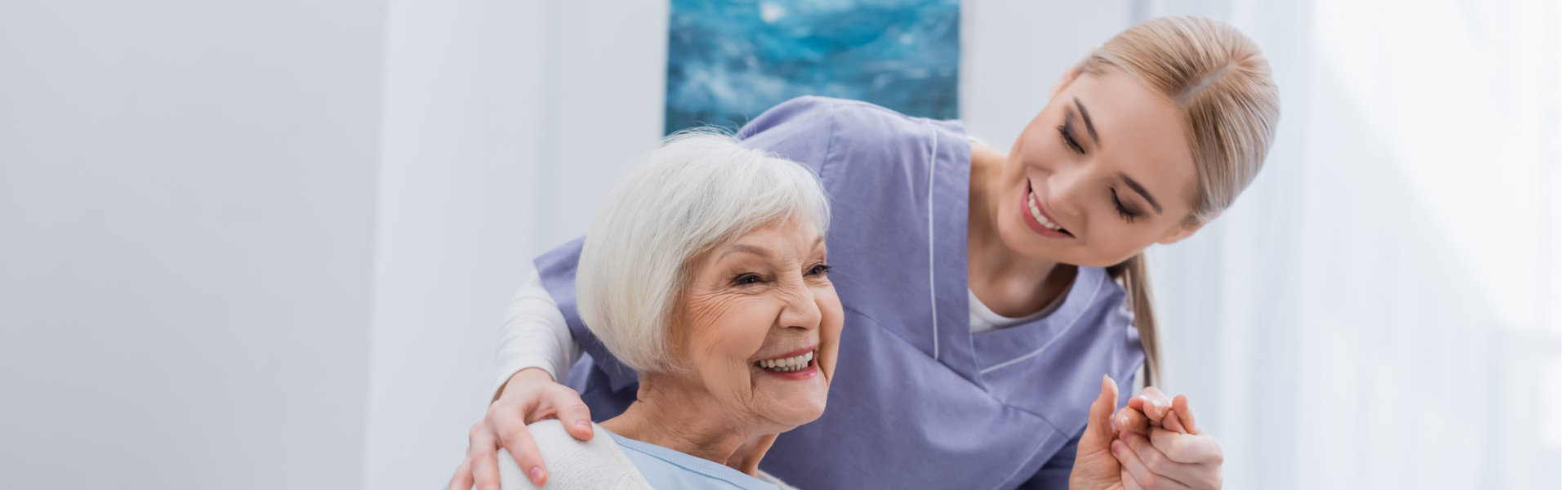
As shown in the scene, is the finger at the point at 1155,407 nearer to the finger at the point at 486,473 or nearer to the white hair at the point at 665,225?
the white hair at the point at 665,225

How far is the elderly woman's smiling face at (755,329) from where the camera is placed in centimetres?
98

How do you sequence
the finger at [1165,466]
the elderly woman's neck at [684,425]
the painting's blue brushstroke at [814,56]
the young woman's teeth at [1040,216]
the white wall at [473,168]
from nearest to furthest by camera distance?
the elderly woman's neck at [684,425] < the finger at [1165,466] < the young woman's teeth at [1040,216] < the white wall at [473,168] < the painting's blue brushstroke at [814,56]

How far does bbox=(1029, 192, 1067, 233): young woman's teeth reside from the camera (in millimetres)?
1288

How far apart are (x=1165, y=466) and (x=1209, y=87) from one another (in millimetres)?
443

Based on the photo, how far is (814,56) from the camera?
2488 millimetres

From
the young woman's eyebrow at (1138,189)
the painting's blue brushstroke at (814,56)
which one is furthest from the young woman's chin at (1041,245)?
the painting's blue brushstroke at (814,56)

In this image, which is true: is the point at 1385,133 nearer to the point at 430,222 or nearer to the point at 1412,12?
the point at 1412,12

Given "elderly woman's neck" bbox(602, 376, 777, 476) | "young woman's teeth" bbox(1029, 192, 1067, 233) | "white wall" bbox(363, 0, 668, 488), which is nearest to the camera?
"elderly woman's neck" bbox(602, 376, 777, 476)

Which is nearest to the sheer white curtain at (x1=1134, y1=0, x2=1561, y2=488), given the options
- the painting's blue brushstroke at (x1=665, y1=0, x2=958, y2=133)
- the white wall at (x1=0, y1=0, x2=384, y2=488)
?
the painting's blue brushstroke at (x1=665, y1=0, x2=958, y2=133)

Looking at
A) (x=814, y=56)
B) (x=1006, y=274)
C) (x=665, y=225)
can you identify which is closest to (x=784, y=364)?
(x=665, y=225)

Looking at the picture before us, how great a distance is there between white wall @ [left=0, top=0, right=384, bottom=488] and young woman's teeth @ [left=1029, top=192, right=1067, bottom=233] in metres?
0.91

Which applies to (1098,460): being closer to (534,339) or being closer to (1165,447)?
(1165,447)

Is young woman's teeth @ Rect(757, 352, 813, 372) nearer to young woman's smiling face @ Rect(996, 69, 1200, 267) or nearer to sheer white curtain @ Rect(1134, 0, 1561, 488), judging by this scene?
young woman's smiling face @ Rect(996, 69, 1200, 267)

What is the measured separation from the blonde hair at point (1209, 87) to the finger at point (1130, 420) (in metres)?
0.27
